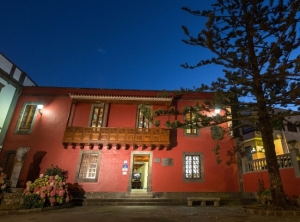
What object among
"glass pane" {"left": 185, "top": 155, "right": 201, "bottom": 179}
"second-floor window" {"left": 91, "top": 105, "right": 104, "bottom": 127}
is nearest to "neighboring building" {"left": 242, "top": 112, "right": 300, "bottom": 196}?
"glass pane" {"left": 185, "top": 155, "right": 201, "bottom": 179}

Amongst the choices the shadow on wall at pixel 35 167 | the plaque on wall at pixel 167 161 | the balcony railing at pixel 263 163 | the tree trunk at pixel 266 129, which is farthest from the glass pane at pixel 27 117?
the balcony railing at pixel 263 163

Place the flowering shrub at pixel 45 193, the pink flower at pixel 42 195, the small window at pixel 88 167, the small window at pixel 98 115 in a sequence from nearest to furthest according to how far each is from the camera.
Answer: the flowering shrub at pixel 45 193
the pink flower at pixel 42 195
the small window at pixel 88 167
the small window at pixel 98 115

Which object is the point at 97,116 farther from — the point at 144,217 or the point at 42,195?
the point at 144,217

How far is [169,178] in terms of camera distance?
1162 centimetres

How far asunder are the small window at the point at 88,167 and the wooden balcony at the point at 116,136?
0.81 meters

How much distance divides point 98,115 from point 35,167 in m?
5.39

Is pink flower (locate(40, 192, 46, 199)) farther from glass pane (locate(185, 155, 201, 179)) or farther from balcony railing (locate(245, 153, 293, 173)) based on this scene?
balcony railing (locate(245, 153, 293, 173))

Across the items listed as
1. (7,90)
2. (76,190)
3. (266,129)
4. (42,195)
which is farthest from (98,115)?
(266,129)

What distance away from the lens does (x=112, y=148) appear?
12.2 metres

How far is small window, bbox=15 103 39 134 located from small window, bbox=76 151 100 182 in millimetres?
4633

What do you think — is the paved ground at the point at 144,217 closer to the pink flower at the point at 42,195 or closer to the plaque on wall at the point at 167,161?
the pink flower at the point at 42,195

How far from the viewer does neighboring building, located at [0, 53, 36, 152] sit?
1252 centimetres

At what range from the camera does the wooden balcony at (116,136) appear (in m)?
11.6

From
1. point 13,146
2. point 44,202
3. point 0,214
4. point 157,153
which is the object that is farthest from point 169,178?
point 13,146
